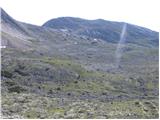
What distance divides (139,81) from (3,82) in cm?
3982

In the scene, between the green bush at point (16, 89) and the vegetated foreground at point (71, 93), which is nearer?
the vegetated foreground at point (71, 93)

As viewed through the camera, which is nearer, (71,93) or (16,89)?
(16,89)

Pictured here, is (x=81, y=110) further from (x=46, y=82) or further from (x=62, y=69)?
(x=62, y=69)

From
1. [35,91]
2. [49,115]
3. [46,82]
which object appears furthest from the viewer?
[46,82]

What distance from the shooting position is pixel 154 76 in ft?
380

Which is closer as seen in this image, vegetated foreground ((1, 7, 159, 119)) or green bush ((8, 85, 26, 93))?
vegetated foreground ((1, 7, 159, 119))

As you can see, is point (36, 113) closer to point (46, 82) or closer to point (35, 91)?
point (35, 91)

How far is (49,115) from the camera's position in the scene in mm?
48688

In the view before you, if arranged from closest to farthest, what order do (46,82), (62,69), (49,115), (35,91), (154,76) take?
(49,115) → (35,91) → (46,82) → (62,69) → (154,76)

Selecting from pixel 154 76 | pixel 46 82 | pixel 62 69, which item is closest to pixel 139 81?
pixel 154 76

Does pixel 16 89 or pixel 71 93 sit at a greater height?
pixel 16 89

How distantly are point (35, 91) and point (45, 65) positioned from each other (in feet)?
95.0

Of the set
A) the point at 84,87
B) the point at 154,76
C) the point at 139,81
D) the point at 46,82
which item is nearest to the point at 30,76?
the point at 46,82

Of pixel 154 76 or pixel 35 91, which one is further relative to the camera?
pixel 154 76
